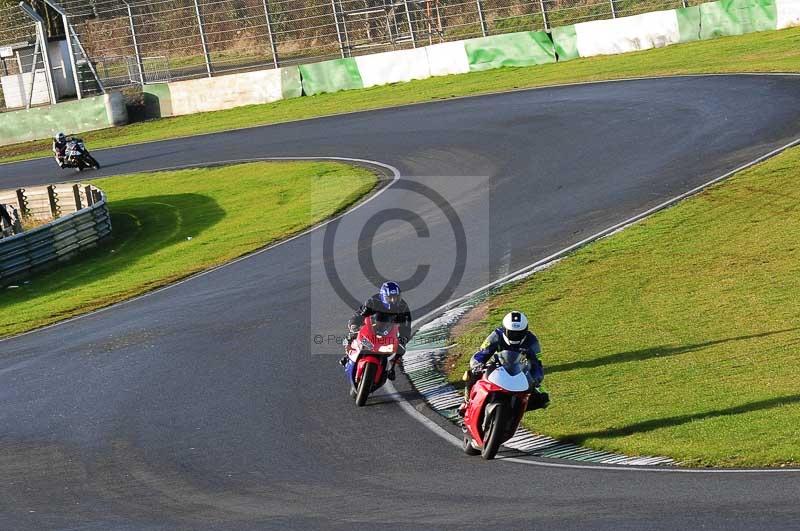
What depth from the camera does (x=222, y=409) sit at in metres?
12.6

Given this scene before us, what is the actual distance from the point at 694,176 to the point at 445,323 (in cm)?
818

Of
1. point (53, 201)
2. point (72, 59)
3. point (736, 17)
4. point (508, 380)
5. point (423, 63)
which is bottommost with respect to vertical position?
point (508, 380)

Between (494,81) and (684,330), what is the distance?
24.8 m

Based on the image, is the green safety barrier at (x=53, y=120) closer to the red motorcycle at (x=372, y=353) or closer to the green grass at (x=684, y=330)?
the green grass at (x=684, y=330)

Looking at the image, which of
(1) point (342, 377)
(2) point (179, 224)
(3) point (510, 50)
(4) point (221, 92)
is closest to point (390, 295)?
(1) point (342, 377)

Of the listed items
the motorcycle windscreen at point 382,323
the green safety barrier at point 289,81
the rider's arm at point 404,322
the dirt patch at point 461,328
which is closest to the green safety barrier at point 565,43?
the green safety barrier at point 289,81

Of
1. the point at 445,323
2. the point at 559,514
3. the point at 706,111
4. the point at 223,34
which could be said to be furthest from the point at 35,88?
the point at 559,514

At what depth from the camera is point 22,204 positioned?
100ft

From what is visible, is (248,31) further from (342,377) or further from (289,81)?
(342,377)

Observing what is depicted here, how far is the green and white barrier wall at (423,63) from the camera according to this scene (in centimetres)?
3697

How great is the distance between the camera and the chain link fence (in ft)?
142

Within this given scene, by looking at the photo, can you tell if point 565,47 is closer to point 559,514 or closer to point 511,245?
point 511,245

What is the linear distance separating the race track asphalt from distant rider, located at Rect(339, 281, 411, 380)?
0.80m

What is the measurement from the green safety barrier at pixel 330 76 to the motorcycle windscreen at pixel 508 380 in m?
32.8
